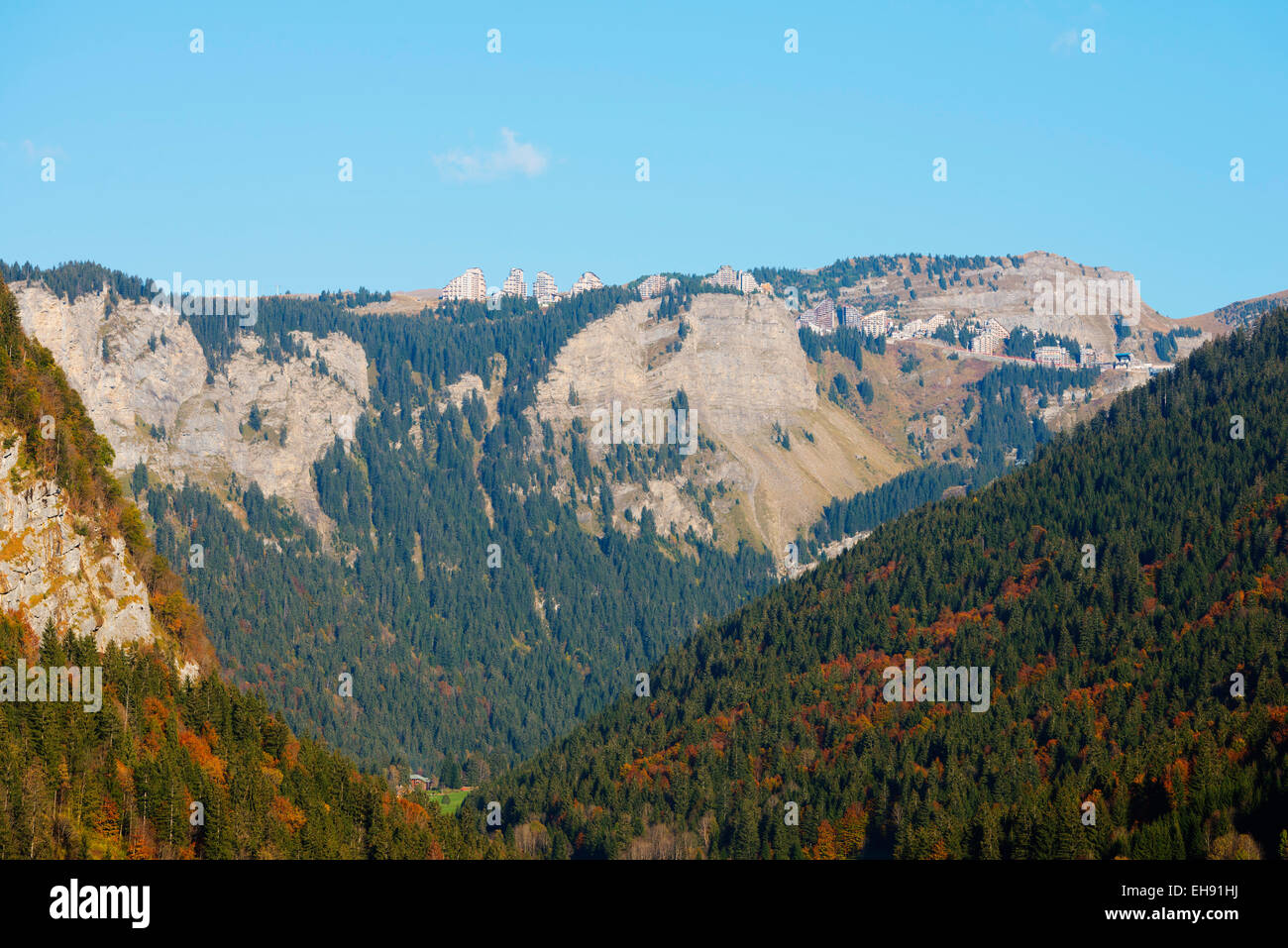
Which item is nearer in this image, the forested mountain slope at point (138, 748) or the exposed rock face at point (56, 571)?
the forested mountain slope at point (138, 748)

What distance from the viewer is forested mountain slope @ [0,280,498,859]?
440 ft

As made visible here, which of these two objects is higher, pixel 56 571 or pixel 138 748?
pixel 56 571

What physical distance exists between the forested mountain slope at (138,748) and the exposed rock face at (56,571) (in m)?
0.93

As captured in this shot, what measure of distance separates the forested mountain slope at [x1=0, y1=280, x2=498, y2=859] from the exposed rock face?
3.06 feet

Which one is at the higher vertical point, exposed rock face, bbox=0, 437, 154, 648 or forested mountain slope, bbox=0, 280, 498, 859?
exposed rock face, bbox=0, 437, 154, 648

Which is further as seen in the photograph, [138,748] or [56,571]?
[56,571]

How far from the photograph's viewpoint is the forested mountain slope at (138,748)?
134 meters

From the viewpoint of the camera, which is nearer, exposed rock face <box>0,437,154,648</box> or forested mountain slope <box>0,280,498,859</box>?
forested mountain slope <box>0,280,498,859</box>

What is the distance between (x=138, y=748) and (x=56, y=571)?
21642 mm

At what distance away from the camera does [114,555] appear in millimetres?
160875

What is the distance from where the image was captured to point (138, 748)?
14388cm

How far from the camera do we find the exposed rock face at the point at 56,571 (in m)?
150

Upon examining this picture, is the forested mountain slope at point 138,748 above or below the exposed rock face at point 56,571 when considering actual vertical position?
below

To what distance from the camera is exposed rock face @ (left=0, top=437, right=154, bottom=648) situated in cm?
15050
